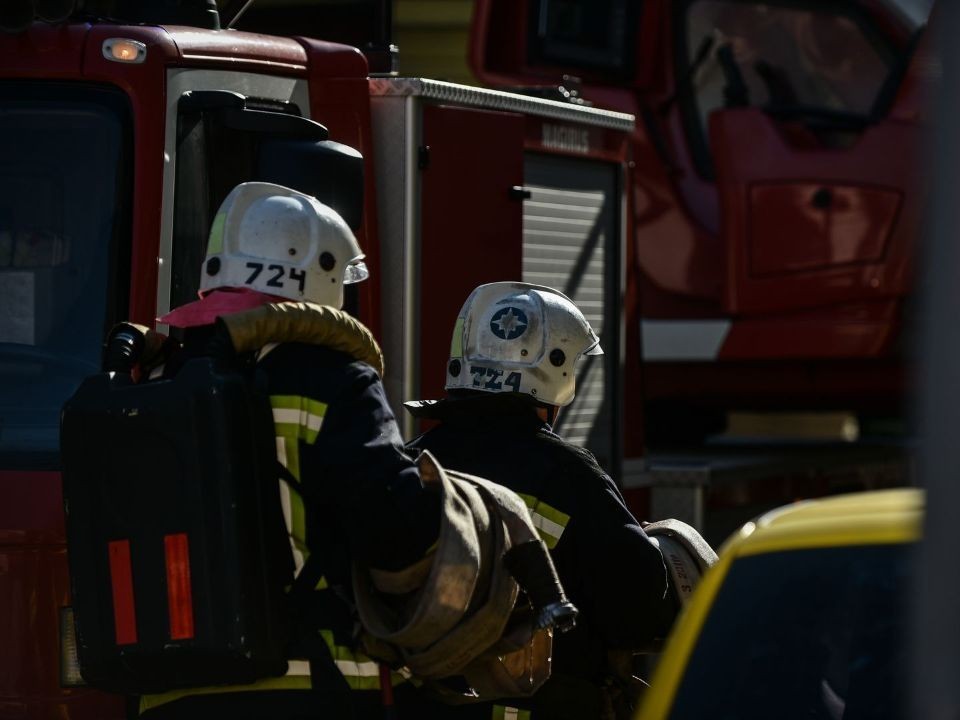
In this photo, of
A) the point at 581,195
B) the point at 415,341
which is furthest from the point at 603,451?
the point at 415,341

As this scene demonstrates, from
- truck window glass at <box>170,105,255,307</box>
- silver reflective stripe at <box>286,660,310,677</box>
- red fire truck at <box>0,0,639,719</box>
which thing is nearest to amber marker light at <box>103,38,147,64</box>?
red fire truck at <box>0,0,639,719</box>

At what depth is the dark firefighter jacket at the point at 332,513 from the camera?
10.4 feet

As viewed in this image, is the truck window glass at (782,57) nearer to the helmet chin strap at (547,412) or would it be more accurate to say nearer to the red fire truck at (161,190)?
the red fire truck at (161,190)

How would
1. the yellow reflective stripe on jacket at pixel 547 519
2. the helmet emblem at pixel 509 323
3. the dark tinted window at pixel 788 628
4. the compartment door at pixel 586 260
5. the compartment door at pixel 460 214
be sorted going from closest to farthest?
1. the dark tinted window at pixel 788 628
2. the yellow reflective stripe on jacket at pixel 547 519
3. the helmet emblem at pixel 509 323
4. the compartment door at pixel 460 214
5. the compartment door at pixel 586 260

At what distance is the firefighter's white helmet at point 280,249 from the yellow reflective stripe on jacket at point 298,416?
282 mm

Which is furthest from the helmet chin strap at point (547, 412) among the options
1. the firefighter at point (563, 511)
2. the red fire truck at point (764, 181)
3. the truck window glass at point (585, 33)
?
the truck window glass at point (585, 33)

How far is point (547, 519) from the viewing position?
3.62 meters

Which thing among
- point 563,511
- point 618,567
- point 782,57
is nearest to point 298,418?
point 563,511

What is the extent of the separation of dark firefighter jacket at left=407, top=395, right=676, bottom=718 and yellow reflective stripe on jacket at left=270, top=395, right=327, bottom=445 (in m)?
0.51

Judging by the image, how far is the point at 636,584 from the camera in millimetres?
3648

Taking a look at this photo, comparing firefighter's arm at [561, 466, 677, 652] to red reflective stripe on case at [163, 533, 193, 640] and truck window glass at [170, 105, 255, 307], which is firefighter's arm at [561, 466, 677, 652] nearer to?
red reflective stripe on case at [163, 533, 193, 640]

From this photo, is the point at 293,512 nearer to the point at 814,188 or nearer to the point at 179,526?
the point at 179,526

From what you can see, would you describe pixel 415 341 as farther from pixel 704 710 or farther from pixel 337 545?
pixel 704 710

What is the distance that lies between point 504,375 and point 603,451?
2.68m
